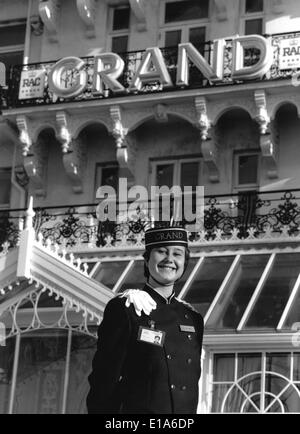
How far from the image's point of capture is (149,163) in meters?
25.3

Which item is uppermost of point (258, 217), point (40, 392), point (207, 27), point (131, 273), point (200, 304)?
point (207, 27)

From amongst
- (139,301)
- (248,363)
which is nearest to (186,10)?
(248,363)

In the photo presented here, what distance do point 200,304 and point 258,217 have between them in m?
3.74

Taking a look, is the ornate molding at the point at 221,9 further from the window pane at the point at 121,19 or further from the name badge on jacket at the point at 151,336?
the name badge on jacket at the point at 151,336

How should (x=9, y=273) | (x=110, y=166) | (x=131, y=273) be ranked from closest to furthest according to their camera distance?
(x=9, y=273), (x=131, y=273), (x=110, y=166)

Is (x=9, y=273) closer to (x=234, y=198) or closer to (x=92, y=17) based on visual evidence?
(x=234, y=198)

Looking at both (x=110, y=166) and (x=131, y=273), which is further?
(x=110, y=166)

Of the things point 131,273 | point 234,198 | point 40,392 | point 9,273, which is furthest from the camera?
point 234,198

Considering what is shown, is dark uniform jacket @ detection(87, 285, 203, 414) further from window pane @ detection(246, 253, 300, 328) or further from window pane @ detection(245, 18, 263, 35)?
window pane @ detection(245, 18, 263, 35)

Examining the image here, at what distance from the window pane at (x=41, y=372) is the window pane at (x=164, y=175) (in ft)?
19.5

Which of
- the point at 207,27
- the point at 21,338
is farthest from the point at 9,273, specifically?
the point at 207,27

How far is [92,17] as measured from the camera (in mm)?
26500

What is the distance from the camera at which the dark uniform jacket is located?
1126 cm

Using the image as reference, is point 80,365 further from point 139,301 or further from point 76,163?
point 139,301
